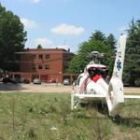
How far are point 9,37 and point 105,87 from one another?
96900mm

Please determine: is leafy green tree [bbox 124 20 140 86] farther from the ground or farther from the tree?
the tree

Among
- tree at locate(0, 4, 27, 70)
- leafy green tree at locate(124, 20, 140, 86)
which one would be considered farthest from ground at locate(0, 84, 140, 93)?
tree at locate(0, 4, 27, 70)

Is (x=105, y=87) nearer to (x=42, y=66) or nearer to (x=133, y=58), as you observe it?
(x=133, y=58)

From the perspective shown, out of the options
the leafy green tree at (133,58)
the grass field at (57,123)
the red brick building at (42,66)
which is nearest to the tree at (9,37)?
the red brick building at (42,66)

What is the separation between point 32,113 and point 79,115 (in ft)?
5.28

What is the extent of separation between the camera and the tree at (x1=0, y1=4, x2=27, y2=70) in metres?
107

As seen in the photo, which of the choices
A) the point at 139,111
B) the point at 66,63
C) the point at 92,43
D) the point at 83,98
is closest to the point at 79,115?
the point at 83,98

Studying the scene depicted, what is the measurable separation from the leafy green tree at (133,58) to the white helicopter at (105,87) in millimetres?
62828

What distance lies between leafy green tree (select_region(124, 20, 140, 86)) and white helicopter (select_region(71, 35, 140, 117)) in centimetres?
6283

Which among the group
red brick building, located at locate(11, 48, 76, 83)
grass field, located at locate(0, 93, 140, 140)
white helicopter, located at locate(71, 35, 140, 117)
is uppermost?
red brick building, located at locate(11, 48, 76, 83)

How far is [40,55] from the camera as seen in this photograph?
127000 millimetres

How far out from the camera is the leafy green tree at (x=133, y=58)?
80.7 m

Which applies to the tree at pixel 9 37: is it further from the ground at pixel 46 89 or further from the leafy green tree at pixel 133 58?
the ground at pixel 46 89

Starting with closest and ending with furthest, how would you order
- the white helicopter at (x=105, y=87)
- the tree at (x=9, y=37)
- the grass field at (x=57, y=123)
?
1. the grass field at (x=57, y=123)
2. the white helicopter at (x=105, y=87)
3. the tree at (x=9, y=37)
